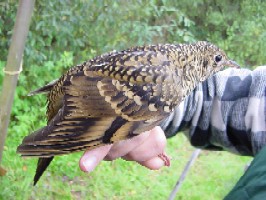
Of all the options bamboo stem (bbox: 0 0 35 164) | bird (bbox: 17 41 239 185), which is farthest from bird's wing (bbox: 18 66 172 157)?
bamboo stem (bbox: 0 0 35 164)

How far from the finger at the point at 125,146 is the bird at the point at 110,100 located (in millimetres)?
66

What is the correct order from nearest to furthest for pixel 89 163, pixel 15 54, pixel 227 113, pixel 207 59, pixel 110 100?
1. pixel 89 163
2. pixel 110 100
3. pixel 227 113
4. pixel 207 59
5. pixel 15 54

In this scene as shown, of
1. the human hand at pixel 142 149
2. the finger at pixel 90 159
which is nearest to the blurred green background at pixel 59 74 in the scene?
the human hand at pixel 142 149

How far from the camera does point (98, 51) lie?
14.9 ft

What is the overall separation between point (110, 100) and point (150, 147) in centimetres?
26

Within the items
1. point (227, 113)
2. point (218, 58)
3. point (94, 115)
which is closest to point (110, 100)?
point (94, 115)

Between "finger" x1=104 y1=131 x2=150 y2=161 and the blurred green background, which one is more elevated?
"finger" x1=104 y1=131 x2=150 y2=161

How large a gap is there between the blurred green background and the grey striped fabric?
1.81 meters

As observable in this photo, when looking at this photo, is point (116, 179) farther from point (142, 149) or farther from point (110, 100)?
point (110, 100)

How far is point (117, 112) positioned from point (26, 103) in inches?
108

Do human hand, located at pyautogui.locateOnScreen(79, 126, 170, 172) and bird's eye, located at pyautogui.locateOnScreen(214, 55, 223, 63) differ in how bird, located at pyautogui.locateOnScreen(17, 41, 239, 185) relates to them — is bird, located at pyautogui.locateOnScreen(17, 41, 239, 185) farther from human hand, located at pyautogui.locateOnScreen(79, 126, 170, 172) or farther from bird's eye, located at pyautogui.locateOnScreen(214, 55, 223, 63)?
bird's eye, located at pyautogui.locateOnScreen(214, 55, 223, 63)

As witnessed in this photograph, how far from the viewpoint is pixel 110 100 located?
171 cm

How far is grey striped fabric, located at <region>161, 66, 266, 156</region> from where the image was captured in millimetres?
1889

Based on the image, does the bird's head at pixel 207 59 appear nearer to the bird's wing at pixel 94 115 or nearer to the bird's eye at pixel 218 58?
the bird's eye at pixel 218 58
